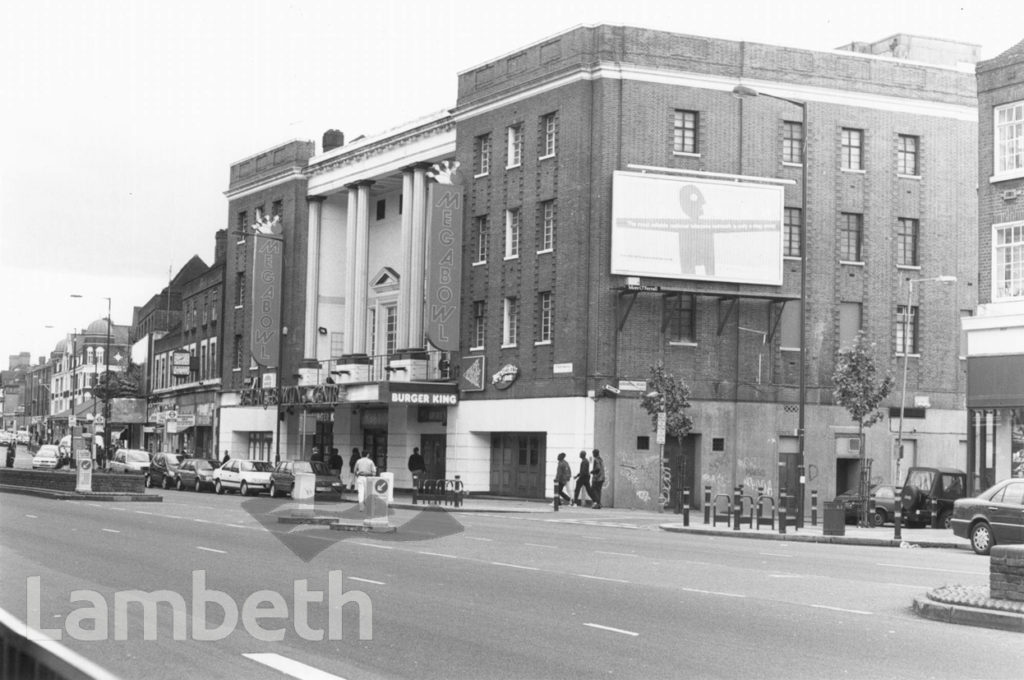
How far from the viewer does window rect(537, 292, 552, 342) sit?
154 feet

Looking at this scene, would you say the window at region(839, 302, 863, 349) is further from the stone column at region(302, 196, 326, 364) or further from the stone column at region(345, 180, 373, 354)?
the stone column at region(302, 196, 326, 364)

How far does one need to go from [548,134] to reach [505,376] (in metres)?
8.43

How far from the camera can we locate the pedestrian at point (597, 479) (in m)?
42.3

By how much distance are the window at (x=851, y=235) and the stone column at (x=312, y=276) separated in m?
25.4

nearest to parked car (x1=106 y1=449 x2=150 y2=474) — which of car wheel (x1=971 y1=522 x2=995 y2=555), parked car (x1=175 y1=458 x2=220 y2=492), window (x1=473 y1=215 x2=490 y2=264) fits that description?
parked car (x1=175 y1=458 x2=220 y2=492)

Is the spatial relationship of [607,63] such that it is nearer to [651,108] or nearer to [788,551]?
[651,108]

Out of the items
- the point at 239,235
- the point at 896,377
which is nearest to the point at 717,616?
the point at 896,377

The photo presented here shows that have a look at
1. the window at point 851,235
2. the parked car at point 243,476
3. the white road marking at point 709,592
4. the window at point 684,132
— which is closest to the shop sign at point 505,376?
the window at point 684,132

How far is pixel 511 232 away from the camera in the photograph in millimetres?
49406

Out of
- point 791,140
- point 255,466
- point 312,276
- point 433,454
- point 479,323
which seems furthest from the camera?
point 312,276

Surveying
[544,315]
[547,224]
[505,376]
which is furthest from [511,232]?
[505,376]

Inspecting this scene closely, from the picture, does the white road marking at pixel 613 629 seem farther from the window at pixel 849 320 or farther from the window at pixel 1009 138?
the window at pixel 849 320

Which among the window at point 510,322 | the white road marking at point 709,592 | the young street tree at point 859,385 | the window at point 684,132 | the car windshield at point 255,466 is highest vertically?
the window at point 684,132

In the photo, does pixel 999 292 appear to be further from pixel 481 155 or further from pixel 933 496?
pixel 481 155
